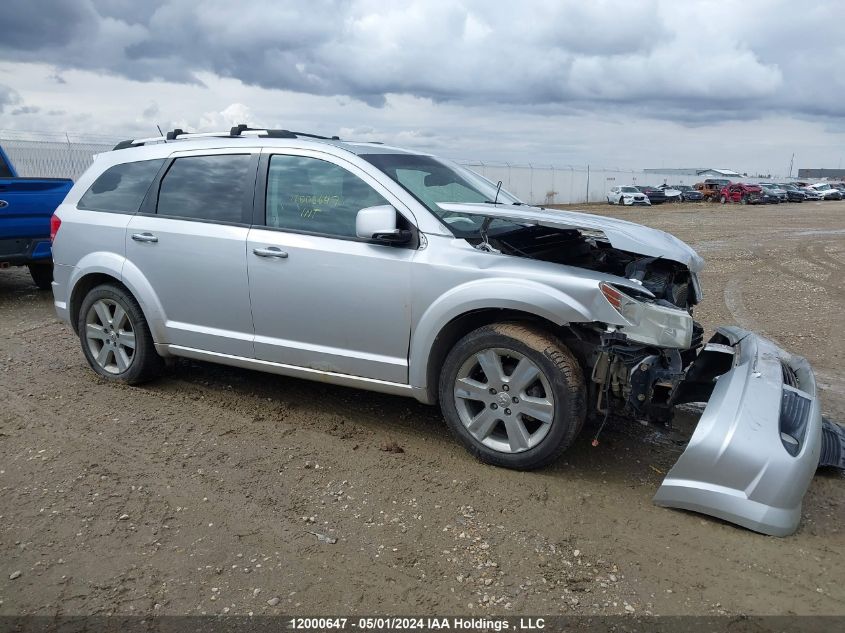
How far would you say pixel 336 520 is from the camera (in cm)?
347

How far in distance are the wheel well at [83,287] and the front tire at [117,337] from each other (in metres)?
0.04

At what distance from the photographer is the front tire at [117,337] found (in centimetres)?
515

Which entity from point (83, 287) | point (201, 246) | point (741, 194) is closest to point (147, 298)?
point (201, 246)

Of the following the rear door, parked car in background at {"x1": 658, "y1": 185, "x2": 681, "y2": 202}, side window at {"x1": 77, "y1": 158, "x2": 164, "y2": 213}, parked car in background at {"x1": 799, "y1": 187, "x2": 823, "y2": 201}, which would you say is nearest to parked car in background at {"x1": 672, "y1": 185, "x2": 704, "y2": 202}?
parked car in background at {"x1": 658, "y1": 185, "x2": 681, "y2": 202}

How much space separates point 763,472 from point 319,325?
256 centimetres

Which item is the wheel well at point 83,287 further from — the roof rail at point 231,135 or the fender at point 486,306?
the fender at point 486,306

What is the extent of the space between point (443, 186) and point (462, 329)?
108cm

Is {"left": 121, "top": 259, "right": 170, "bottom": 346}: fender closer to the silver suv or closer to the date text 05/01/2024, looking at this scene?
the silver suv

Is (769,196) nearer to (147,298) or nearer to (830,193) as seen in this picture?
(830,193)

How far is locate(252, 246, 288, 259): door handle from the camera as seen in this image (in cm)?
438

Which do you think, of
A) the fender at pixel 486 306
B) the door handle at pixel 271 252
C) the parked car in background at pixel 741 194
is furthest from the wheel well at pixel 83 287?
the parked car in background at pixel 741 194

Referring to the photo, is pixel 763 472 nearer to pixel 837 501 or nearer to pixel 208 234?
pixel 837 501

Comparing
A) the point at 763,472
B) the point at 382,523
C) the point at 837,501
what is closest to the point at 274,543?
the point at 382,523

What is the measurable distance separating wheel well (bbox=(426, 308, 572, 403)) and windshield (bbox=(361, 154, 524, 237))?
19.1 inches
